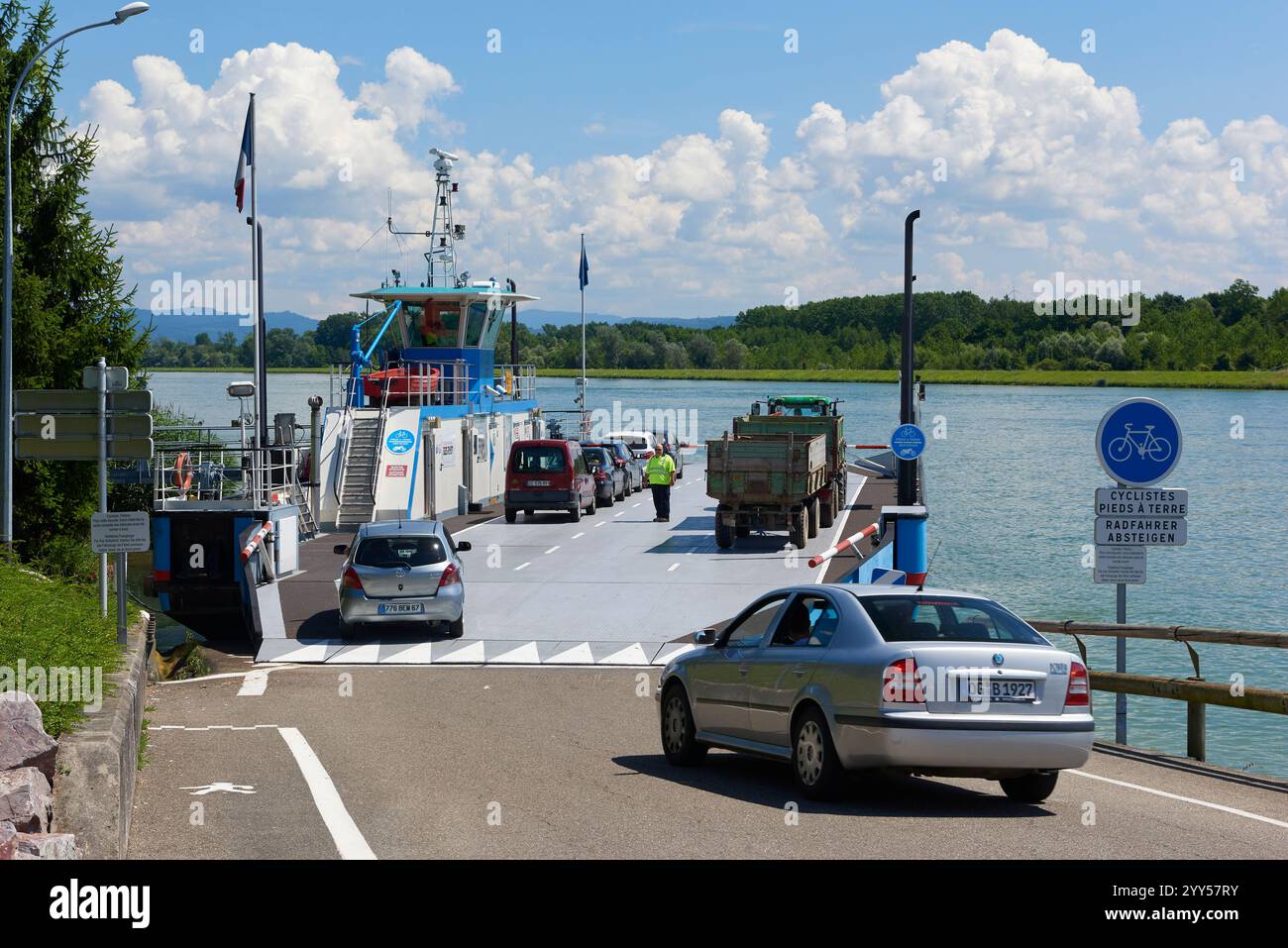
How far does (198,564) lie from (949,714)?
16.4 m

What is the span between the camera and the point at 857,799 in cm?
1038

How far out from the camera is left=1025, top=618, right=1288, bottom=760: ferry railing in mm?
12227

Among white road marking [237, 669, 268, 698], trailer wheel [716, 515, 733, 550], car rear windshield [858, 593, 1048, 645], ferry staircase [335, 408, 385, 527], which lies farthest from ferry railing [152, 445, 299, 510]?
car rear windshield [858, 593, 1048, 645]

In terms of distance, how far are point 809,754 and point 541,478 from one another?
1057 inches

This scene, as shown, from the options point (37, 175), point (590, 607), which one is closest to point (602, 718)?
point (590, 607)

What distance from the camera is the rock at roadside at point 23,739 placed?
860 centimetres

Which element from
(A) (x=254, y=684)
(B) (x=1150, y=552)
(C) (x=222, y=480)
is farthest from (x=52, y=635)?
(B) (x=1150, y=552)

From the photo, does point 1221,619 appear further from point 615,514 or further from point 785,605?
point 785,605

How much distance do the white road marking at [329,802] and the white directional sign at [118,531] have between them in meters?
3.12

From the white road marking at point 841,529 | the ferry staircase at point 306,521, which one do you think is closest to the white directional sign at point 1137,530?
the white road marking at point 841,529

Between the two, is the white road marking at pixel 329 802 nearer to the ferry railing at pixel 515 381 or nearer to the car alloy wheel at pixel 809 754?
the car alloy wheel at pixel 809 754

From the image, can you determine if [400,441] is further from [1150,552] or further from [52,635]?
[1150,552]

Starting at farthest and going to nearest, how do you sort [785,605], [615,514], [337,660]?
[615,514], [337,660], [785,605]

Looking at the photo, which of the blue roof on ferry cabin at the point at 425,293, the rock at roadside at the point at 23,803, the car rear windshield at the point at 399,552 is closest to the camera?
the rock at roadside at the point at 23,803
